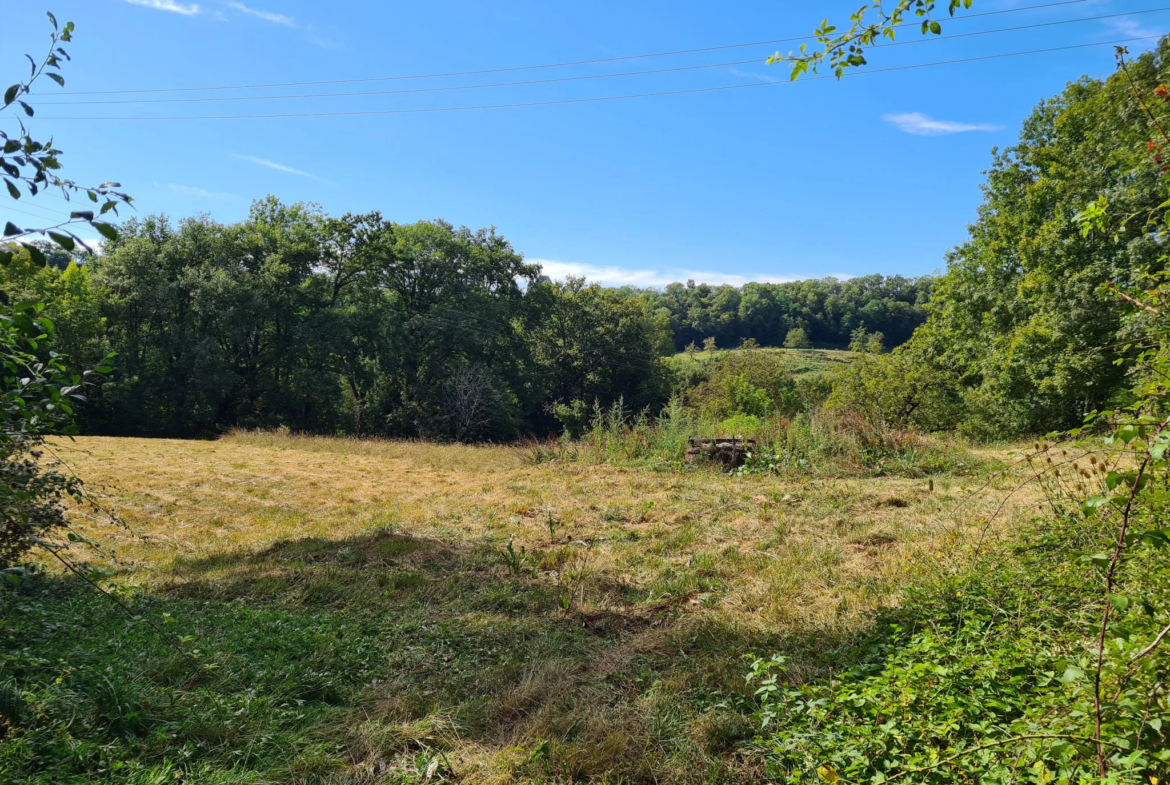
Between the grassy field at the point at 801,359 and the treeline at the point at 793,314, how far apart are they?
8066mm

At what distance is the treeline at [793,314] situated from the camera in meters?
70.3

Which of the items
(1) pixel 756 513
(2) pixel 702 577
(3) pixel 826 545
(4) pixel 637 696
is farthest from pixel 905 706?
(1) pixel 756 513

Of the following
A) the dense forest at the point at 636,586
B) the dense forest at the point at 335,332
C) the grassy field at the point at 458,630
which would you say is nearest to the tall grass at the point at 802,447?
the dense forest at the point at 636,586

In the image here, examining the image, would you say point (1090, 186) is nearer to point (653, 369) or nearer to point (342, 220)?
point (653, 369)

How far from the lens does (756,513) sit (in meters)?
7.26

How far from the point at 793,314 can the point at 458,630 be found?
76.5 meters

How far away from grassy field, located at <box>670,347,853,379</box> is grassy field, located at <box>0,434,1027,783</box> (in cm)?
4092

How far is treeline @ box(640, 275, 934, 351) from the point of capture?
70.3 meters

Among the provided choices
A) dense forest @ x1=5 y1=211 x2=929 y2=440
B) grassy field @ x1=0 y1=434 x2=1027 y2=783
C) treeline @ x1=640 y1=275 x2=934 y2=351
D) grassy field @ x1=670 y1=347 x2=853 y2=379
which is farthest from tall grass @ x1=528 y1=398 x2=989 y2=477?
treeline @ x1=640 y1=275 x2=934 y2=351

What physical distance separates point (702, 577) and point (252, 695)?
353 cm

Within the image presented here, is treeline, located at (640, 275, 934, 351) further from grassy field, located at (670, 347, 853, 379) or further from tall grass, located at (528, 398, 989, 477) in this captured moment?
tall grass, located at (528, 398, 989, 477)

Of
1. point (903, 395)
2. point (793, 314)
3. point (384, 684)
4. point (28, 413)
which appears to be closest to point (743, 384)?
point (903, 395)

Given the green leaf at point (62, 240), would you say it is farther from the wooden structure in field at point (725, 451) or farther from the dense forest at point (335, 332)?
the dense forest at point (335, 332)

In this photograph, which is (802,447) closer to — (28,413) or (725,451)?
(725,451)
